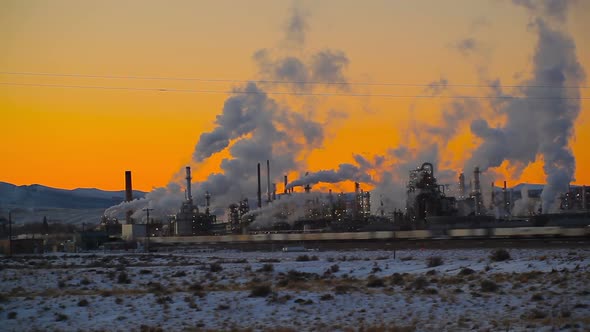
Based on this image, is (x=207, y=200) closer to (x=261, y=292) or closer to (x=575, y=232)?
(x=575, y=232)

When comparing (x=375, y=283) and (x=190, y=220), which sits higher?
(x=190, y=220)

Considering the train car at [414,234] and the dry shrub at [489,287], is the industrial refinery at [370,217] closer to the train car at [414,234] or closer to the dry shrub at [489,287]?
the train car at [414,234]

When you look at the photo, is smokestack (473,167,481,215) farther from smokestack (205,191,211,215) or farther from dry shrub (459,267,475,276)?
dry shrub (459,267,475,276)

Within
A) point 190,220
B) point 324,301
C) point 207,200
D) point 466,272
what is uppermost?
point 207,200

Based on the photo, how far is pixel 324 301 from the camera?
24672mm

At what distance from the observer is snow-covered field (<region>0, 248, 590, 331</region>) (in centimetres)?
2038

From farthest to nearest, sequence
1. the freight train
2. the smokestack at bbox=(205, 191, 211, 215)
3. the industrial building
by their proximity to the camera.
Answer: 1. the industrial building
2. the smokestack at bbox=(205, 191, 211, 215)
3. the freight train

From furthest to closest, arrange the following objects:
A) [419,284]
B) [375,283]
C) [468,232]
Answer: [468,232] → [375,283] → [419,284]

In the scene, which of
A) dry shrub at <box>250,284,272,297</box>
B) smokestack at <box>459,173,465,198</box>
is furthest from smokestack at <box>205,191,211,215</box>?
dry shrub at <box>250,284,272,297</box>

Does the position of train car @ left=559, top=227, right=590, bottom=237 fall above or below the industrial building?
below

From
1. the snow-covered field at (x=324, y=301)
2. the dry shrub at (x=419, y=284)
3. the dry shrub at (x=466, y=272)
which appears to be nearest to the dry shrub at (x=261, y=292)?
the snow-covered field at (x=324, y=301)

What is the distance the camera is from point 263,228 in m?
114

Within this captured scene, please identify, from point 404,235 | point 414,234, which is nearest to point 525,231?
point 414,234

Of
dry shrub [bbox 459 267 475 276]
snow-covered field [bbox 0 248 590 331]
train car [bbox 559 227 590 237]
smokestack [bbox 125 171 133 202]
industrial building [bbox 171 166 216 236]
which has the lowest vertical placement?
snow-covered field [bbox 0 248 590 331]
